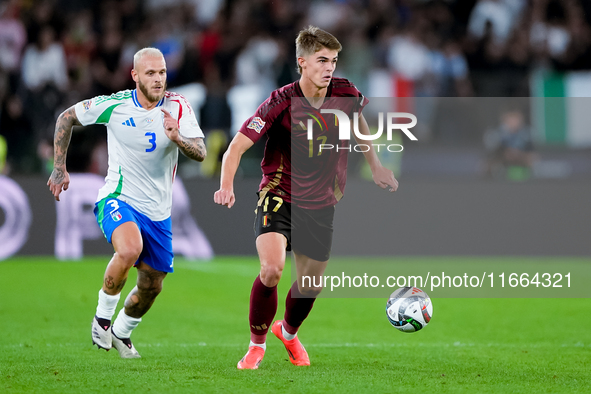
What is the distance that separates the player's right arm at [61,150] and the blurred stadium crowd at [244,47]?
23.1ft

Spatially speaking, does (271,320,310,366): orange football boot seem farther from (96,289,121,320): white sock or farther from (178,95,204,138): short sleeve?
(178,95,204,138): short sleeve

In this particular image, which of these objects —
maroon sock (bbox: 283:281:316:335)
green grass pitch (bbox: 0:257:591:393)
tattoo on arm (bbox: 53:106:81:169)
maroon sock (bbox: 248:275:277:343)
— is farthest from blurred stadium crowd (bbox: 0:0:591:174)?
maroon sock (bbox: 248:275:277:343)

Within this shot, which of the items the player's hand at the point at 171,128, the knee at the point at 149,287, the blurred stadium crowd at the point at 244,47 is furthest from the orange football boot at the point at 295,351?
the blurred stadium crowd at the point at 244,47

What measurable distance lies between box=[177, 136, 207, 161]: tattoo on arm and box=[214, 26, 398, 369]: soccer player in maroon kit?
0.31m

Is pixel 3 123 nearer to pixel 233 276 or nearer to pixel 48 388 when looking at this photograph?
pixel 233 276

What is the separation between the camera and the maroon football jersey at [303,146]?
19.9 feet

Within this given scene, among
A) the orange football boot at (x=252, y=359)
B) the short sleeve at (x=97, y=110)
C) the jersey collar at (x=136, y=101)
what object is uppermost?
the jersey collar at (x=136, y=101)

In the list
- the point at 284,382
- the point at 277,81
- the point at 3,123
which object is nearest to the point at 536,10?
the point at 277,81

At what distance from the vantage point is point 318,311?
9.35 m

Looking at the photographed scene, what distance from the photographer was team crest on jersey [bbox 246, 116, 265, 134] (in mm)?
5879

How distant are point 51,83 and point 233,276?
5.11 m

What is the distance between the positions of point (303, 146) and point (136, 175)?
4.31ft

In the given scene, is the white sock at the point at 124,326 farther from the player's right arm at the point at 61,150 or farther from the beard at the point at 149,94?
the beard at the point at 149,94

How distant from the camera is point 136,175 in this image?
638 centimetres
